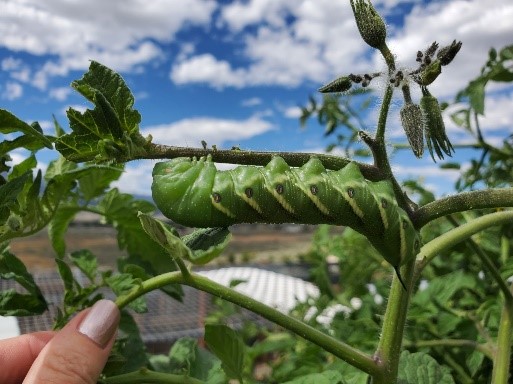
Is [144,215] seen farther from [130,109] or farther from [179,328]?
[179,328]

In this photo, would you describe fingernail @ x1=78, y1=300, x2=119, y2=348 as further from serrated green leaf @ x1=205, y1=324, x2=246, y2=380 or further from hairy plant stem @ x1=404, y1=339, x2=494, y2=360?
hairy plant stem @ x1=404, y1=339, x2=494, y2=360

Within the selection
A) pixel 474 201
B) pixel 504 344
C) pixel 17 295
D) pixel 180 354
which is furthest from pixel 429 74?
pixel 180 354

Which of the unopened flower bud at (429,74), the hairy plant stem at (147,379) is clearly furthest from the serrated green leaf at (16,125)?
the unopened flower bud at (429,74)

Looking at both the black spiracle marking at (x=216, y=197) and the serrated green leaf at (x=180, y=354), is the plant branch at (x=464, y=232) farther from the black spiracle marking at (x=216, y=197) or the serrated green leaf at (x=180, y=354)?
the serrated green leaf at (x=180, y=354)

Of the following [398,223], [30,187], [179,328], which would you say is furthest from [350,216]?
[179,328]

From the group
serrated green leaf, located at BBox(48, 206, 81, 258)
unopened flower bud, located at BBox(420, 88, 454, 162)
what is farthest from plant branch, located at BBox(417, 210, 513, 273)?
serrated green leaf, located at BBox(48, 206, 81, 258)

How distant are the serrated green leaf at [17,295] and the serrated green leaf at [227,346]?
0.28 meters

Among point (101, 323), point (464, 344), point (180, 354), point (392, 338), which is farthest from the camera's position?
point (180, 354)

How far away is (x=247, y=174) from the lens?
891mm

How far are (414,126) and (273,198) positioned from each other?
27 centimetres

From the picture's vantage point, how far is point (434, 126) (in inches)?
28.0

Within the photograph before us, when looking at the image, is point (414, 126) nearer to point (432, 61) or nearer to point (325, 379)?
point (432, 61)

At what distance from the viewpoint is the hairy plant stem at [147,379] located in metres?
0.90

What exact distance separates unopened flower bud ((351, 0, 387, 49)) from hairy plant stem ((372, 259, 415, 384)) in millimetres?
309
